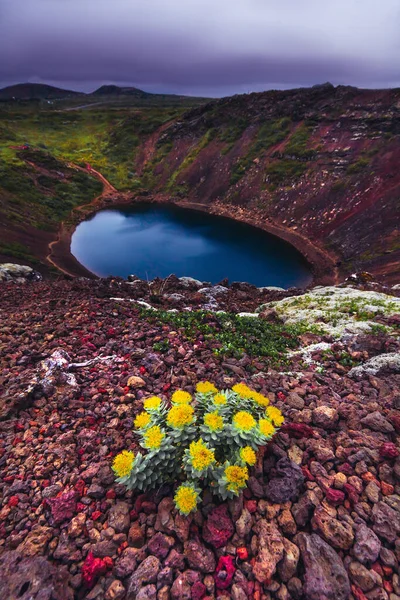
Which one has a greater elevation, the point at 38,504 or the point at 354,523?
the point at 354,523

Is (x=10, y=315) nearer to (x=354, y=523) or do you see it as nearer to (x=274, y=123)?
(x=354, y=523)

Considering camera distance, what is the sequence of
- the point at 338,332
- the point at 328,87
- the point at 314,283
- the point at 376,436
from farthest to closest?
1. the point at 328,87
2. the point at 314,283
3. the point at 338,332
4. the point at 376,436

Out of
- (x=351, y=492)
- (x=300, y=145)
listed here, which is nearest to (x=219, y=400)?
(x=351, y=492)

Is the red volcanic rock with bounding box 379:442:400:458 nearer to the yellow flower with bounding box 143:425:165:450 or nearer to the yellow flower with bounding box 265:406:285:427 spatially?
the yellow flower with bounding box 265:406:285:427

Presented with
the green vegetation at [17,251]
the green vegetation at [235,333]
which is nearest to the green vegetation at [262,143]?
the green vegetation at [17,251]

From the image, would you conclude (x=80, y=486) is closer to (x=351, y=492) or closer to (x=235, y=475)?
(x=235, y=475)

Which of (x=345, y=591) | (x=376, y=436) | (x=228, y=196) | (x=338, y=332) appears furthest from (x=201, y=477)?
(x=228, y=196)

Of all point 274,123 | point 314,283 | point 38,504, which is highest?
point 274,123
